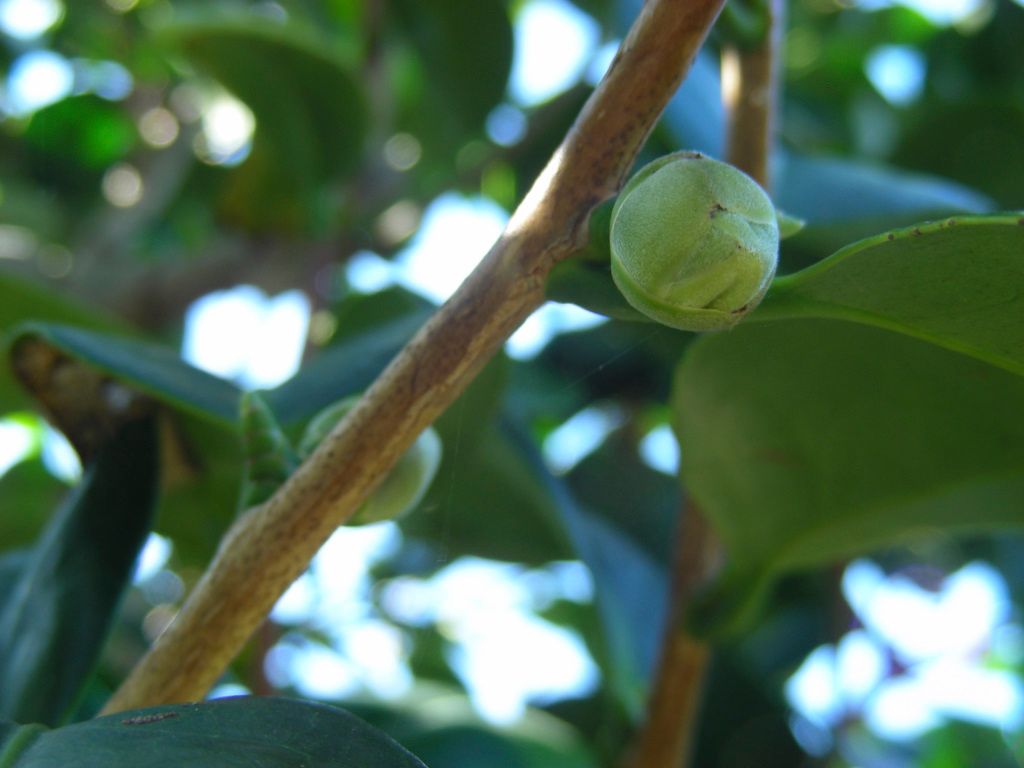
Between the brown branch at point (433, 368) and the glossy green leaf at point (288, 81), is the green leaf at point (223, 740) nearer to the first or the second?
the brown branch at point (433, 368)

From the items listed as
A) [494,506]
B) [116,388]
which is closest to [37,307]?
[116,388]

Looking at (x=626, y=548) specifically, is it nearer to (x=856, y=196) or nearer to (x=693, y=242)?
(x=856, y=196)

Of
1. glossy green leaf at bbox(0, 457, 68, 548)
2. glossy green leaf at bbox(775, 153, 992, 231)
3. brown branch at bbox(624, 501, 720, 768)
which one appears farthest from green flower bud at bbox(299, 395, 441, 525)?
glossy green leaf at bbox(0, 457, 68, 548)

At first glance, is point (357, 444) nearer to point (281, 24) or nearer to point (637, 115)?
point (637, 115)

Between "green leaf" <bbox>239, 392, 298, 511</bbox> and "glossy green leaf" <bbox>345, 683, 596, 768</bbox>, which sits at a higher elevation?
"green leaf" <bbox>239, 392, 298, 511</bbox>

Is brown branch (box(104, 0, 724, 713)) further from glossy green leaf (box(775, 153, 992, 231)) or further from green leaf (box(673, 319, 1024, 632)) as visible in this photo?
glossy green leaf (box(775, 153, 992, 231))

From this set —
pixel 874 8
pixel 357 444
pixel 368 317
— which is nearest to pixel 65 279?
pixel 368 317

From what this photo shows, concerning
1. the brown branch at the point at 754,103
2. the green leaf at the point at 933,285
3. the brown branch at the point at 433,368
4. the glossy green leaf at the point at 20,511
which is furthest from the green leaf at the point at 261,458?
the glossy green leaf at the point at 20,511
